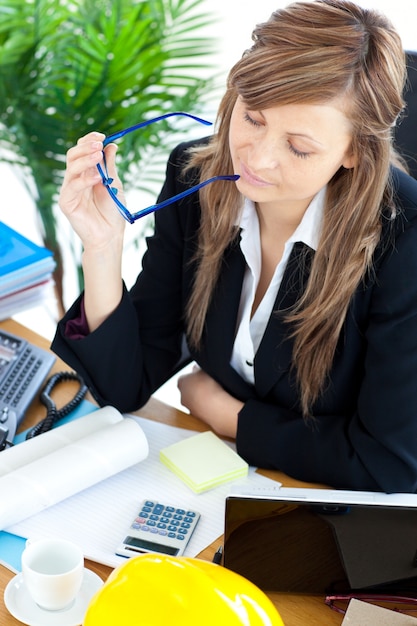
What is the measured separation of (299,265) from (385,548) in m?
0.49

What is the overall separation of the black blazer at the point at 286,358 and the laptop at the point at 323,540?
22 cm

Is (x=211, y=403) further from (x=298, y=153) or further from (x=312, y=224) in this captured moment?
(x=298, y=153)

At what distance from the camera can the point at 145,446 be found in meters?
1.27

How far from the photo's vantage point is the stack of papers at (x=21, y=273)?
1616 mm

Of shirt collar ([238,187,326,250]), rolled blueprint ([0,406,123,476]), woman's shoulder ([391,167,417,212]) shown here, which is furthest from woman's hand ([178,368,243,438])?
woman's shoulder ([391,167,417,212])

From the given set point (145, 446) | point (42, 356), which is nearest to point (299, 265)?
point (145, 446)

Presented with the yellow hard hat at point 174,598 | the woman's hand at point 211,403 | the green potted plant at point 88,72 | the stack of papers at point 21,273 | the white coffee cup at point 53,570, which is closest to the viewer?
the yellow hard hat at point 174,598

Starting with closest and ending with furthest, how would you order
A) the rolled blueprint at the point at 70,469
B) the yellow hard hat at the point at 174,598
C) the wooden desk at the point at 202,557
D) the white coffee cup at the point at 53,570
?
the yellow hard hat at the point at 174,598
the white coffee cup at the point at 53,570
the wooden desk at the point at 202,557
the rolled blueprint at the point at 70,469

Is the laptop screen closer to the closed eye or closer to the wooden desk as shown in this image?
the wooden desk

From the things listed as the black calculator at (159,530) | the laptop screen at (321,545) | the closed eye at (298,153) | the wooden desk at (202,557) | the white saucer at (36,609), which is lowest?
the wooden desk at (202,557)

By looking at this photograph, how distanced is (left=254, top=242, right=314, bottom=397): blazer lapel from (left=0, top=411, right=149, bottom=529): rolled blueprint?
24cm

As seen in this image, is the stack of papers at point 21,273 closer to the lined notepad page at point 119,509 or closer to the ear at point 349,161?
the lined notepad page at point 119,509

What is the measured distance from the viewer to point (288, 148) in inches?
45.4

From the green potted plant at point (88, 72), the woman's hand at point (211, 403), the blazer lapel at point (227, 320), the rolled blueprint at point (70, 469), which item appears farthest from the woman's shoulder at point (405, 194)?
the green potted plant at point (88, 72)
